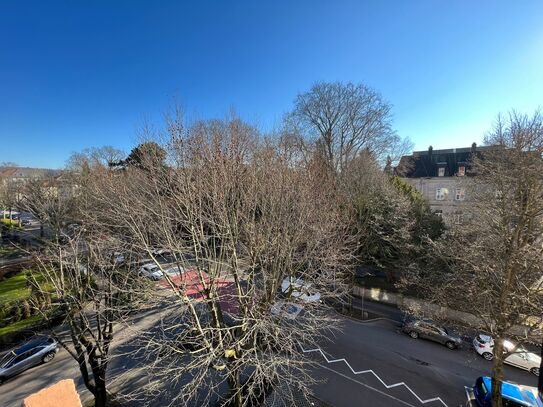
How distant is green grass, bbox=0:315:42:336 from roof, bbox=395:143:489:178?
123ft

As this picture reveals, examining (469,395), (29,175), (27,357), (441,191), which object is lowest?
(469,395)

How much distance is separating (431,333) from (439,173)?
86.8 ft

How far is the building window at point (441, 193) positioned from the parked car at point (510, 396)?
27.7m

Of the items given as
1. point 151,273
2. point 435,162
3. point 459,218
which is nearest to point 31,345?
point 151,273

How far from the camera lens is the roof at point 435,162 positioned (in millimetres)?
35469

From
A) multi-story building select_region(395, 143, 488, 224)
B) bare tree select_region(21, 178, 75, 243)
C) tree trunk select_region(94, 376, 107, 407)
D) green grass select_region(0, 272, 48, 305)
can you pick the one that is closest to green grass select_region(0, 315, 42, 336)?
green grass select_region(0, 272, 48, 305)

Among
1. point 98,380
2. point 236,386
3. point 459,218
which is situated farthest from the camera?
point 459,218

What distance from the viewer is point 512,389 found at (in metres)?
10.5

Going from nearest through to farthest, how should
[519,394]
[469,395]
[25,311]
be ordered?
[519,394], [469,395], [25,311]

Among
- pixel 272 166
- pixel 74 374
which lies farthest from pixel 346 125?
pixel 74 374

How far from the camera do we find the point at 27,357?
1275 cm

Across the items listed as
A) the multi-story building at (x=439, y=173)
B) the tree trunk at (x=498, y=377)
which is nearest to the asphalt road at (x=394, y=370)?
the tree trunk at (x=498, y=377)

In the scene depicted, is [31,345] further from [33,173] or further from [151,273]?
[33,173]

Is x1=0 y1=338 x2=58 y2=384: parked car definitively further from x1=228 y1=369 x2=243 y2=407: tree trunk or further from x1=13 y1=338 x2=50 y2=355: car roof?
x1=228 y1=369 x2=243 y2=407: tree trunk
